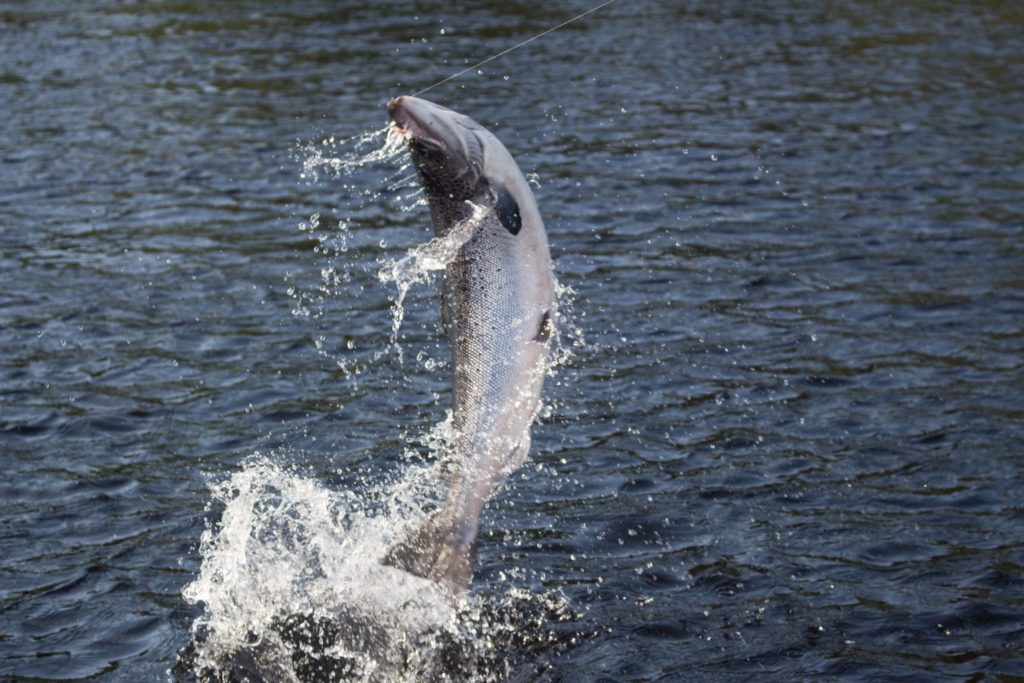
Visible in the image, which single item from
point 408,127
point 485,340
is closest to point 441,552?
point 485,340

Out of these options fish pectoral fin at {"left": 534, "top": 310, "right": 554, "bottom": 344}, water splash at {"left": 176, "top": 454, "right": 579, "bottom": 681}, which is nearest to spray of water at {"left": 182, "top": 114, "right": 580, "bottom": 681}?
water splash at {"left": 176, "top": 454, "right": 579, "bottom": 681}

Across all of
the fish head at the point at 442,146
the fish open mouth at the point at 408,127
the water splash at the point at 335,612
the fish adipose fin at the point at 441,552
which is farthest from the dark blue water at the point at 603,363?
the fish open mouth at the point at 408,127

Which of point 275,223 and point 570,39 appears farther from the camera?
point 570,39

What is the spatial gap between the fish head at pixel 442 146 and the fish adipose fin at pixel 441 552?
1.72 meters

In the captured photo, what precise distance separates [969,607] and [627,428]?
3.55m

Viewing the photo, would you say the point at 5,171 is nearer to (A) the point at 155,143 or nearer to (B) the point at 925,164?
(A) the point at 155,143

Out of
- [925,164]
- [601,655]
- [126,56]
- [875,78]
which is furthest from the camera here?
[126,56]

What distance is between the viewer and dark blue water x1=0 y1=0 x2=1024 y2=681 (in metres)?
8.65

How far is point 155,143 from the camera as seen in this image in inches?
877

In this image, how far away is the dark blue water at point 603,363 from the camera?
865 centimetres

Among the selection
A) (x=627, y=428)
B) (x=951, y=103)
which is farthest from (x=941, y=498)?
(x=951, y=103)

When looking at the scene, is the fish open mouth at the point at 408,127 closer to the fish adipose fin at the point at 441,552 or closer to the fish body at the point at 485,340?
the fish body at the point at 485,340

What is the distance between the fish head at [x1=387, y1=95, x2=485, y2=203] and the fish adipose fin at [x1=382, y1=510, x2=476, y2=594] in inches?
67.6

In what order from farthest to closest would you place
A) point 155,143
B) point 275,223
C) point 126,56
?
point 126,56
point 155,143
point 275,223
